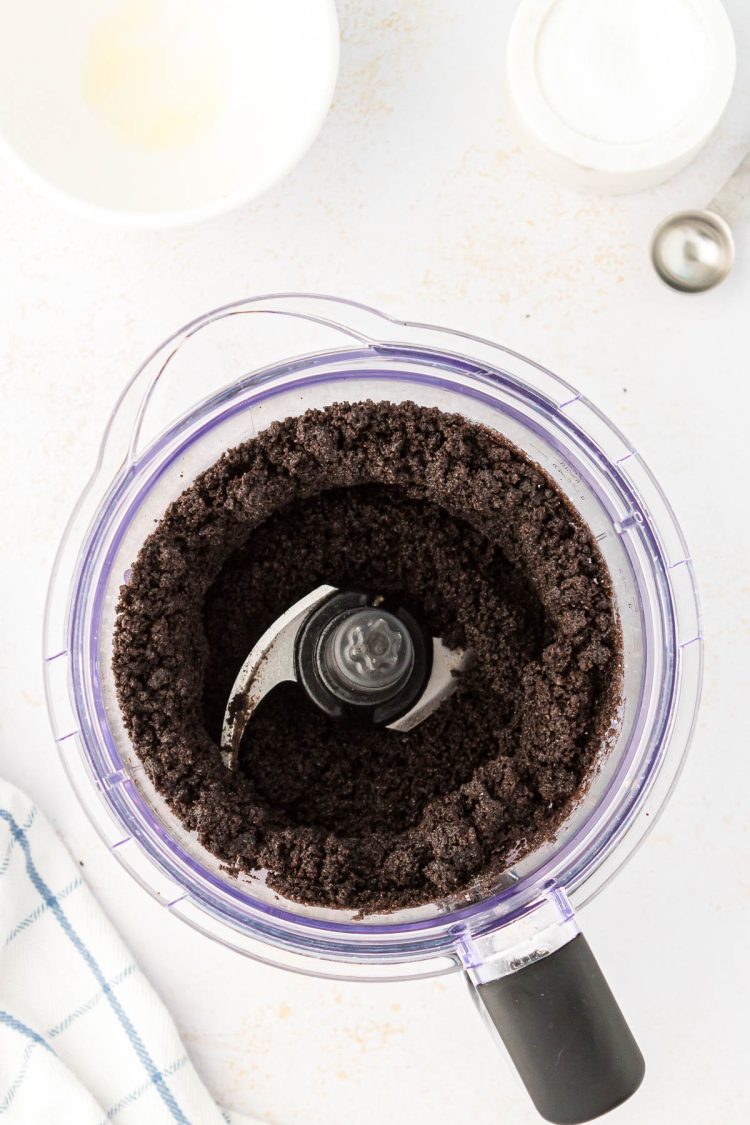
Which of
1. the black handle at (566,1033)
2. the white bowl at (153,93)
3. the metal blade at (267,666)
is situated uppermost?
the white bowl at (153,93)

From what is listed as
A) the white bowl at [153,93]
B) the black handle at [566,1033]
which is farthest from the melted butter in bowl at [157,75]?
the black handle at [566,1033]

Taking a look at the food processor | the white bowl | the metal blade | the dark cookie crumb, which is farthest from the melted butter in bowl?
the metal blade

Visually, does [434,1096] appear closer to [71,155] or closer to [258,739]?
[258,739]

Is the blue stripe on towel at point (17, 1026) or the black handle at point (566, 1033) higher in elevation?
the blue stripe on towel at point (17, 1026)

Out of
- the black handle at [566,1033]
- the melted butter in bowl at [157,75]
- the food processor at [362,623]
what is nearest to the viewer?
the black handle at [566,1033]

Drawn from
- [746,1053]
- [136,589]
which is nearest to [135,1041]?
[136,589]

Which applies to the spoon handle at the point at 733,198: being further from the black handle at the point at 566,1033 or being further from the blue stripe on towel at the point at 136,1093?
the blue stripe on towel at the point at 136,1093

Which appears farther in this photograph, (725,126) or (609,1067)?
(725,126)

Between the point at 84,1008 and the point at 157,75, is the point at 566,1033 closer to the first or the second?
the point at 84,1008
